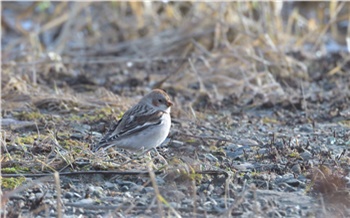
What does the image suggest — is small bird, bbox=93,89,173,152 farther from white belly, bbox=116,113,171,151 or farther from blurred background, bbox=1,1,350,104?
blurred background, bbox=1,1,350,104

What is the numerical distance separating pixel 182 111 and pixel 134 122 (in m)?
1.51

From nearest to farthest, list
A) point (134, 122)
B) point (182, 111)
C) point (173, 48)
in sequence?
point (134, 122)
point (182, 111)
point (173, 48)

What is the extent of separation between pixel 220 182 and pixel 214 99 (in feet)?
11.5

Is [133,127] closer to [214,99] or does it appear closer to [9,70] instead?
[214,99]

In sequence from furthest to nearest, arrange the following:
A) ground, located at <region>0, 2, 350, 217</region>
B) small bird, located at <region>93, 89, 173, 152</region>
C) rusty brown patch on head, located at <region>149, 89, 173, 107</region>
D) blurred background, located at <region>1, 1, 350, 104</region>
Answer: blurred background, located at <region>1, 1, 350, 104</region>
rusty brown patch on head, located at <region>149, 89, 173, 107</region>
small bird, located at <region>93, 89, 173, 152</region>
ground, located at <region>0, 2, 350, 217</region>

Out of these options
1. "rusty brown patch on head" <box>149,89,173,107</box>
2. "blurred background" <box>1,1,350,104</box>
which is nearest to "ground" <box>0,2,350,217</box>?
"blurred background" <box>1,1,350,104</box>

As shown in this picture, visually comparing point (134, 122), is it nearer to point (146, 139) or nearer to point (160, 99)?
point (146, 139)

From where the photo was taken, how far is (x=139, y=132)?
6.29 meters

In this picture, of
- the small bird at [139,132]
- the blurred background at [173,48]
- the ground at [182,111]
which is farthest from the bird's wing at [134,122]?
the blurred background at [173,48]

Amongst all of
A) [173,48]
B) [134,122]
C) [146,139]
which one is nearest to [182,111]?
[134,122]

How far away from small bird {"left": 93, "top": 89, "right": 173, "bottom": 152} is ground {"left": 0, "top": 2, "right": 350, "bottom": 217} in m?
0.10

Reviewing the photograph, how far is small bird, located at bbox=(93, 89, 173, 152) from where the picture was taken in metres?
6.13

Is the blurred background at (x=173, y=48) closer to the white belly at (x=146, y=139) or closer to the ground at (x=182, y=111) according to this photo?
the ground at (x=182, y=111)

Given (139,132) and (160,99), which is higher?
(160,99)
